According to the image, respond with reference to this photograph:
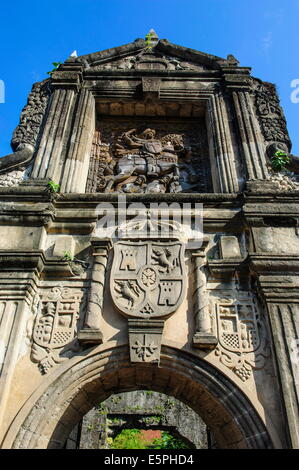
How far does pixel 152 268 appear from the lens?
530cm

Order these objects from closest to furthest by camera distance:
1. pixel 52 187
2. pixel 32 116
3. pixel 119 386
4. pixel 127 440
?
pixel 119 386
pixel 52 187
pixel 32 116
pixel 127 440

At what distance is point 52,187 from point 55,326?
91.5 inches

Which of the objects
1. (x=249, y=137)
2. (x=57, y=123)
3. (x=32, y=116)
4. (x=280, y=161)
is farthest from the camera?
(x=32, y=116)

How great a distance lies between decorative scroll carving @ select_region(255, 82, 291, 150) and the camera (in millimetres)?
7082

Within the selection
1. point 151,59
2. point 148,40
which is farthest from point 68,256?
point 148,40

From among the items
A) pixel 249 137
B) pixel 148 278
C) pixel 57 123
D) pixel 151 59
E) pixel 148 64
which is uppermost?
pixel 151 59

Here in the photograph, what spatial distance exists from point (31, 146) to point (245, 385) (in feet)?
17.9

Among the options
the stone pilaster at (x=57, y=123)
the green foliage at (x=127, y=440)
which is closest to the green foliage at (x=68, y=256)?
the stone pilaster at (x=57, y=123)

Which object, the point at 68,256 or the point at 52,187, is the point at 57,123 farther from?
the point at 68,256

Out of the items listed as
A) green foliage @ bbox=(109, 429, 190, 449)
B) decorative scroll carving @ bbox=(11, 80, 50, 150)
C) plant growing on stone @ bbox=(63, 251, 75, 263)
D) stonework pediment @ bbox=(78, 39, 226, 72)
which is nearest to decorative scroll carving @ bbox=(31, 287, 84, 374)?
plant growing on stone @ bbox=(63, 251, 75, 263)

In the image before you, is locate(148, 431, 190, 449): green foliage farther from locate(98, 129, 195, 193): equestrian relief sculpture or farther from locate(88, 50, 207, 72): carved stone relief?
locate(88, 50, 207, 72): carved stone relief

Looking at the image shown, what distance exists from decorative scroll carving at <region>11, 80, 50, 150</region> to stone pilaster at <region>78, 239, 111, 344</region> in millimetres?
2860

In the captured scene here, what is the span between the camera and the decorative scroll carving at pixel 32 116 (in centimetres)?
711

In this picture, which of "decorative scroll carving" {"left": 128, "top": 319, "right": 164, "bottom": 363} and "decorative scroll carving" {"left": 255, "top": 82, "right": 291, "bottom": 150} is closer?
"decorative scroll carving" {"left": 128, "top": 319, "right": 164, "bottom": 363}
